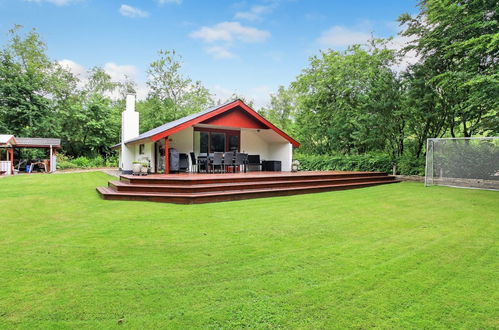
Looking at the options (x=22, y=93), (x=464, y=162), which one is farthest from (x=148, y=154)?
(x=22, y=93)

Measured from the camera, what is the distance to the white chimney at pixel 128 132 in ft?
48.5

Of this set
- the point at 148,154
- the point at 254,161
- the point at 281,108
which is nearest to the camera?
the point at 148,154

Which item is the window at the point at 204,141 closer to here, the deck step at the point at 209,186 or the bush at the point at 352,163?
the deck step at the point at 209,186

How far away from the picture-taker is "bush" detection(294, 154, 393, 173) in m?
13.3

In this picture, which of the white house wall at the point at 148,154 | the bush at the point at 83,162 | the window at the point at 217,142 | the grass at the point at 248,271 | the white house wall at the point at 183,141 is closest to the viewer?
the grass at the point at 248,271

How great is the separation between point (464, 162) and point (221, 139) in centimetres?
1003

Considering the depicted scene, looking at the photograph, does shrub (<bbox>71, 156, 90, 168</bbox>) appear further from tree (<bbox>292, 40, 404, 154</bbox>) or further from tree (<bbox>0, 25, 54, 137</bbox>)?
tree (<bbox>292, 40, 404, 154</bbox>)

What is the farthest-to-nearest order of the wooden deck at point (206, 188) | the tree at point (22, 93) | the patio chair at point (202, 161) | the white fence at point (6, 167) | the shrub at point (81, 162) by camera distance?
the shrub at point (81, 162)
the tree at point (22, 93)
the white fence at point (6, 167)
the patio chair at point (202, 161)
the wooden deck at point (206, 188)

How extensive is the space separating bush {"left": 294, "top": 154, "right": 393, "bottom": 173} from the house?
3.52 metres

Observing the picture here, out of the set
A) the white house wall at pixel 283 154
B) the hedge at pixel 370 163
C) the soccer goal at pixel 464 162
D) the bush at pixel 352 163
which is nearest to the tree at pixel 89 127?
the white house wall at pixel 283 154

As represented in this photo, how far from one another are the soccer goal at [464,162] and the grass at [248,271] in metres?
6.14

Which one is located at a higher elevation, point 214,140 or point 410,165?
point 214,140

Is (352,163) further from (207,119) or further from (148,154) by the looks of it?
(148,154)

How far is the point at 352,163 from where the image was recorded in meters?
14.4
